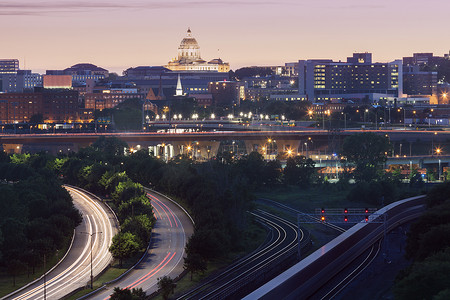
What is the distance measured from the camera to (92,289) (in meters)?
47.6

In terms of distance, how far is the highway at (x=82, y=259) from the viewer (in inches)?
1891

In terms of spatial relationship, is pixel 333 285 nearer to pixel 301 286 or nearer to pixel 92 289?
pixel 301 286

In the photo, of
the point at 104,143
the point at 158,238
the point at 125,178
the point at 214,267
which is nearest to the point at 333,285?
the point at 214,267

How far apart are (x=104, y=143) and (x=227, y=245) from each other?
70.0 meters

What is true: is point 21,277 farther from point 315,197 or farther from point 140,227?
point 315,197

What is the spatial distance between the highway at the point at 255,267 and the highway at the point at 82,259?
276 inches

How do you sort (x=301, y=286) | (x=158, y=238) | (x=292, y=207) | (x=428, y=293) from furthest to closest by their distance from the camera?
(x=292, y=207) < (x=158, y=238) < (x=301, y=286) < (x=428, y=293)

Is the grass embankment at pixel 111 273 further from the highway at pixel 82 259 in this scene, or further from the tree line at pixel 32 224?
the tree line at pixel 32 224

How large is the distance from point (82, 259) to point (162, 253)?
4873 millimetres

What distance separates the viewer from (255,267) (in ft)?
174

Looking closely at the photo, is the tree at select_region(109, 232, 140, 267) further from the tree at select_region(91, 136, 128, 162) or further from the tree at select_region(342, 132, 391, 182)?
the tree at select_region(91, 136, 128, 162)

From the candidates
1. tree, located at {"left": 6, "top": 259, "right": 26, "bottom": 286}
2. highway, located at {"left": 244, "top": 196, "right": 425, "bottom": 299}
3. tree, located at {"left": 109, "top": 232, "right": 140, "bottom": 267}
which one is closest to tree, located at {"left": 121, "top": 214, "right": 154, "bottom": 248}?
tree, located at {"left": 109, "top": 232, "right": 140, "bottom": 267}

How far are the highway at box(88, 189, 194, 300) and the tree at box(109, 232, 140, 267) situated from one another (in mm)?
937

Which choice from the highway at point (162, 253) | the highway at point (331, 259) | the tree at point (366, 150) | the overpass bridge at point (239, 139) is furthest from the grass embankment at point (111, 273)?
the overpass bridge at point (239, 139)
